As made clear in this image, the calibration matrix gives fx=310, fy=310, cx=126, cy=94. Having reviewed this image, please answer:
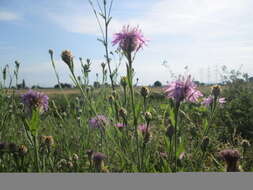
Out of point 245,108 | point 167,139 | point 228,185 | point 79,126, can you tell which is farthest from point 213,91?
point 245,108

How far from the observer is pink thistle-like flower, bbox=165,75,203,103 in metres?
0.68

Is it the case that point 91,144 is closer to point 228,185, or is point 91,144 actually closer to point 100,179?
point 100,179

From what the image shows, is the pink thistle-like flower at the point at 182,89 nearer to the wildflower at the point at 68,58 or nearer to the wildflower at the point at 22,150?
the wildflower at the point at 68,58

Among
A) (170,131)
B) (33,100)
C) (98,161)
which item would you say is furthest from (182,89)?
(33,100)

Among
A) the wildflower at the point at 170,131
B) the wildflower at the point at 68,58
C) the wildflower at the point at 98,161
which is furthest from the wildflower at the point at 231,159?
the wildflower at the point at 68,58

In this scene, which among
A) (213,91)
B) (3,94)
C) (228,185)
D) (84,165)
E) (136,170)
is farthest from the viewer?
(3,94)

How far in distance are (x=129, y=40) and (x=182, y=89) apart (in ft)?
0.60

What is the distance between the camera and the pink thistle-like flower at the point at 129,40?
0.75 meters

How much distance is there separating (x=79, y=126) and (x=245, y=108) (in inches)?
33.8

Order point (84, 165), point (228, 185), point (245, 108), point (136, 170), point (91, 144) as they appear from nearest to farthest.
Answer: point (228, 185) < point (136, 170) < point (84, 165) < point (91, 144) < point (245, 108)

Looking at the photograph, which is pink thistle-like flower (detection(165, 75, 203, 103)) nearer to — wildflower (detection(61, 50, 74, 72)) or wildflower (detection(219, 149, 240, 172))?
wildflower (detection(219, 149, 240, 172))

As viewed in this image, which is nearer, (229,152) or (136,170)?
(229,152)

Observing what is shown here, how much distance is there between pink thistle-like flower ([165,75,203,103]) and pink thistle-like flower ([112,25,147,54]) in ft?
0.44

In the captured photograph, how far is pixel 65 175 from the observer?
0.67 meters
